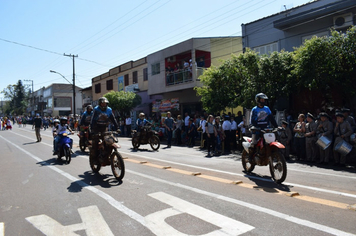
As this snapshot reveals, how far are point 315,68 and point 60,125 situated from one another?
10407mm

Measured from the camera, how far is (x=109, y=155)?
7969 mm

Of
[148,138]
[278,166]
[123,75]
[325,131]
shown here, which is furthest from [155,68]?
[278,166]

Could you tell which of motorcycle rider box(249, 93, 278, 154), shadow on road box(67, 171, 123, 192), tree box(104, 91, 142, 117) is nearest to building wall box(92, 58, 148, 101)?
tree box(104, 91, 142, 117)

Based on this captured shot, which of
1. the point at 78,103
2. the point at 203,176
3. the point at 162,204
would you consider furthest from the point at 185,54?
the point at 78,103

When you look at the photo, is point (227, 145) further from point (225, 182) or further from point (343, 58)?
point (225, 182)

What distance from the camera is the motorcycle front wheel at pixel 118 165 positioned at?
7.23m

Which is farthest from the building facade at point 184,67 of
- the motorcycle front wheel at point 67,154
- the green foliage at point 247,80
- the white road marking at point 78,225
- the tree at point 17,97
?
the tree at point 17,97

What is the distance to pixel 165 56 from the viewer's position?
1085 inches

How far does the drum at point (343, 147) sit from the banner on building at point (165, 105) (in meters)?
17.9

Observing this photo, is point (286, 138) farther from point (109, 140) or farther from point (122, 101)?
point (122, 101)

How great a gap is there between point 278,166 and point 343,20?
1271 centimetres

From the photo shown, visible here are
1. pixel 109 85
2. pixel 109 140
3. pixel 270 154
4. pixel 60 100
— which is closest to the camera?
pixel 270 154

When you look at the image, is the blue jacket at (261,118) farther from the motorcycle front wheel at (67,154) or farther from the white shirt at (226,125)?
the white shirt at (226,125)

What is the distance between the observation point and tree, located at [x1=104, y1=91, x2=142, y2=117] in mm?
29344
